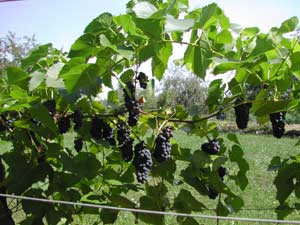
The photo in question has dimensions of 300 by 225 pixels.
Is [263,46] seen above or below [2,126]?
above

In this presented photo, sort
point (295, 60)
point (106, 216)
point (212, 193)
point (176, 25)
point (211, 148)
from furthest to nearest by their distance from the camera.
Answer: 1. point (106, 216)
2. point (212, 193)
3. point (211, 148)
4. point (295, 60)
5. point (176, 25)

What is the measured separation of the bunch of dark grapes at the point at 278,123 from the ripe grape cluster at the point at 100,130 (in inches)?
19.4

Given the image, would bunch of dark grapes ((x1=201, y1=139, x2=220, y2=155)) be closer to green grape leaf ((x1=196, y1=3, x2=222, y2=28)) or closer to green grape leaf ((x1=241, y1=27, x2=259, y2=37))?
green grape leaf ((x1=241, y1=27, x2=259, y2=37))

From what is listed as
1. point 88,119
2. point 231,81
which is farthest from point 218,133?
point 88,119

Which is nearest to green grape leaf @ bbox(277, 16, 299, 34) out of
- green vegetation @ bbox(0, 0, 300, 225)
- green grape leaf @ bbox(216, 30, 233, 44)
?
green vegetation @ bbox(0, 0, 300, 225)

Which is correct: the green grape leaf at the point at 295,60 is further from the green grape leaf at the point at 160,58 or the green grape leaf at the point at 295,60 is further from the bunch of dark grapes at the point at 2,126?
Result: the bunch of dark grapes at the point at 2,126

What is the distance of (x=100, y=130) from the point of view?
1.48m

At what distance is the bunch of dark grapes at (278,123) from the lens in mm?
1427

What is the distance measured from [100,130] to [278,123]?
0.54m

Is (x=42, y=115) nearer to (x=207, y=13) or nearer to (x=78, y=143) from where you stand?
(x=78, y=143)

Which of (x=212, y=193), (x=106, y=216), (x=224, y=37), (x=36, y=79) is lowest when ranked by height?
(x=106, y=216)

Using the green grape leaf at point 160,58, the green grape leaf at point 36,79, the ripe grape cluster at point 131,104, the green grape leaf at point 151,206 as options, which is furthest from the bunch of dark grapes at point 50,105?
the green grape leaf at point 151,206

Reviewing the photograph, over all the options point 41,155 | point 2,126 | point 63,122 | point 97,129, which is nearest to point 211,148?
point 97,129

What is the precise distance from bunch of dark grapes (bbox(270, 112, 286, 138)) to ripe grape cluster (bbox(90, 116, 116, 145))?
49 cm
